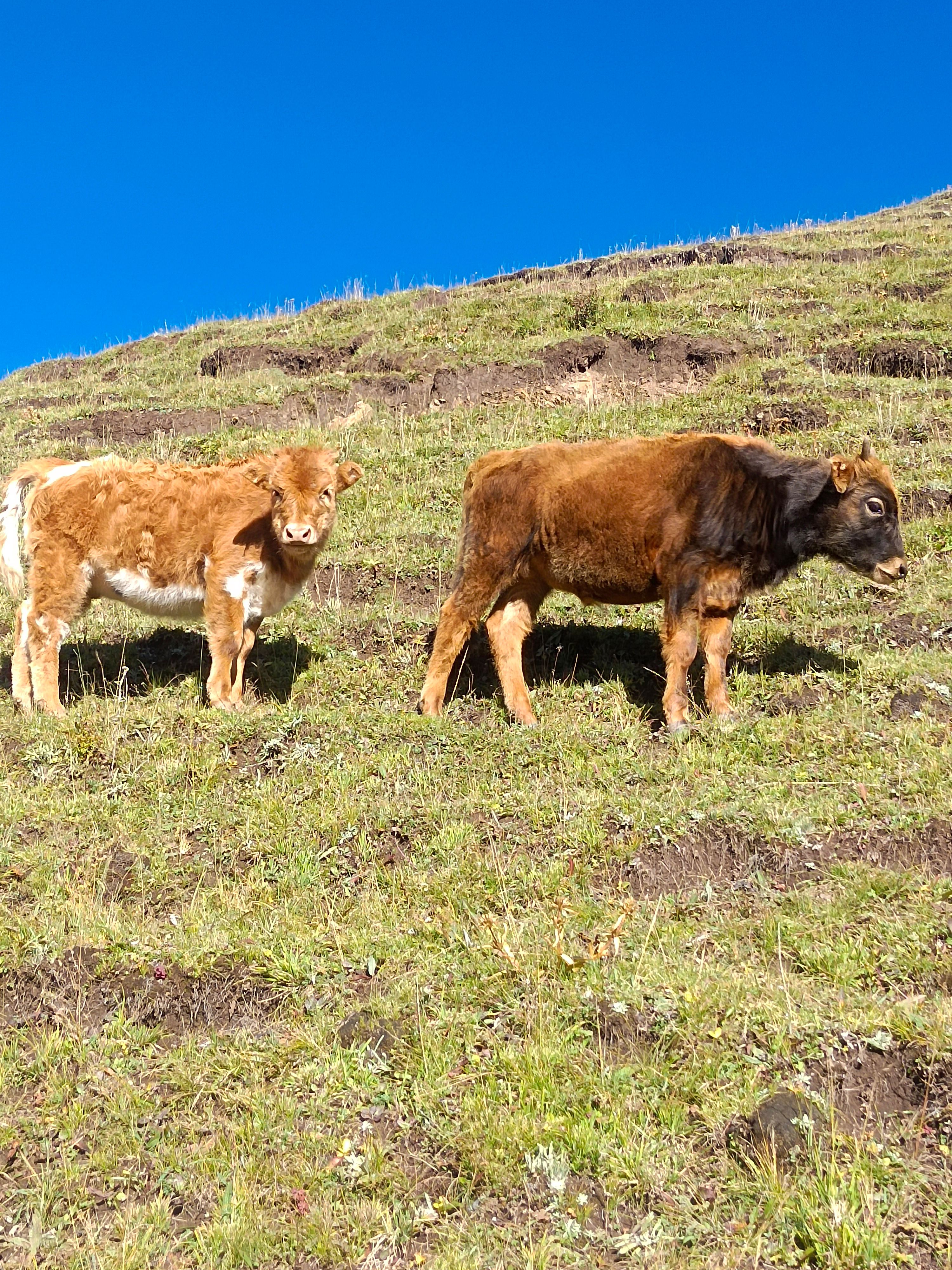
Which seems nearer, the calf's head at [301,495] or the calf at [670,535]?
the calf at [670,535]

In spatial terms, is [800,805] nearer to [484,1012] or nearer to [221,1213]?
[484,1012]

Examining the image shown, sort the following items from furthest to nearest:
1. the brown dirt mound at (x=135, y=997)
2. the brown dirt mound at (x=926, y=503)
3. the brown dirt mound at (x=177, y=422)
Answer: the brown dirt mound at (x=177, y=422)
the brown dirt mound at (x=926, y=503)
the brown dirt mound at (x=135, y=997)

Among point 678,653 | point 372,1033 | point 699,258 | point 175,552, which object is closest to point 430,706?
point 678,653

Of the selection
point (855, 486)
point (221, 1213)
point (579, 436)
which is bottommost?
point (221, 1213)

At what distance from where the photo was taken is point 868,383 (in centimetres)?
1684

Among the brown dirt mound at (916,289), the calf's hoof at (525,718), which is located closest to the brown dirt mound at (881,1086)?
the calf's hoof at (525,718)

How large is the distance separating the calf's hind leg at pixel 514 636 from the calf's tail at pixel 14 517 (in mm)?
4582

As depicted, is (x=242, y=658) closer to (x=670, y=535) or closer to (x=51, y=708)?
(x=51, y=708)

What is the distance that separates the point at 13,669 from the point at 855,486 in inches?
308

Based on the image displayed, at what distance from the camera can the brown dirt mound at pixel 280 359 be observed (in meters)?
23.5

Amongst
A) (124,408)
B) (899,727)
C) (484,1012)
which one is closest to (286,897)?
(484,1012)

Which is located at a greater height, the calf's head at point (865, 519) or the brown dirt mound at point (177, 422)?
the brown dirt mound at point (177, 422)

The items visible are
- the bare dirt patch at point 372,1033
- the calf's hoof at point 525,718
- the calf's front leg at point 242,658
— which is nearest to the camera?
the bare dirt patch at point 372,1033

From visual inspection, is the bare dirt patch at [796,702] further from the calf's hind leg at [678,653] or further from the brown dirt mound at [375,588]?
the brown dirt mound at [375,588]
